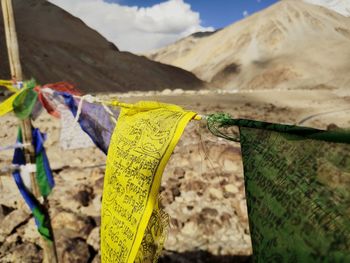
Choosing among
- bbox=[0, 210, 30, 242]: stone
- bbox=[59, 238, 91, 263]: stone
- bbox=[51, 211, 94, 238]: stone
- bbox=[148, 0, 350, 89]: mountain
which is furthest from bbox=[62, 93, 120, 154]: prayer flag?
bbox=[148, 0, 350, 89]: mountain

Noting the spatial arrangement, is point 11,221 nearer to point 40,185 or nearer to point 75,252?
point 75,252

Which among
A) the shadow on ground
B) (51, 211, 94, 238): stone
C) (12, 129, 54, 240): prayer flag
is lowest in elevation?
the shadow on ground

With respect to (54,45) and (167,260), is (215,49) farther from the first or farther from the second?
(167,260)

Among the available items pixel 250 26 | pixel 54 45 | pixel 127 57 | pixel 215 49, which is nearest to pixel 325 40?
pixel 250 26

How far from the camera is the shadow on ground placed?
15.0 feet

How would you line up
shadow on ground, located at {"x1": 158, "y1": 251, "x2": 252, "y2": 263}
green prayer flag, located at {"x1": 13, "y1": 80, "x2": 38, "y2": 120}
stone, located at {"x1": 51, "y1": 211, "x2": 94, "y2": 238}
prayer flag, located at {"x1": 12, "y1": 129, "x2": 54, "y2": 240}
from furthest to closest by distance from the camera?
stone, located at {"x1": 51, "y1": 211, "x2": 94, "y2": 238} < shadow on ground, located at {"x1": 158, "y1": 251, "x2": 252, "y2": 263} < prayer flag, located at {"x1": 12, "y1": 129, "x2": 54, "y2": 240} < green prayer flag, located at {"x1": 13, "y1": 80, "x2": 38, "y2": 120}

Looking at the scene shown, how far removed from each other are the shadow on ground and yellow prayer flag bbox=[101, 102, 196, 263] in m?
2.29

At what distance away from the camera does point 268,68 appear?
141 ft

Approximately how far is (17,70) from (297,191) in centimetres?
329

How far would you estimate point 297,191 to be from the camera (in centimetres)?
142

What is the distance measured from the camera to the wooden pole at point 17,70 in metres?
3.72

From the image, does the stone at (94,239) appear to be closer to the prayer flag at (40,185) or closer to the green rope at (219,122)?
the prayer flag at (40,185)

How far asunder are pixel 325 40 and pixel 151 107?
161ft

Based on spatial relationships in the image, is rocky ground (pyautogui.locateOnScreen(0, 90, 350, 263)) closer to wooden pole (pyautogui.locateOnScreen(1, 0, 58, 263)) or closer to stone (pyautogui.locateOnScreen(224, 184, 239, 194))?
stone (pyautogui.locateOnScreen(224, 184, 239, 194))
